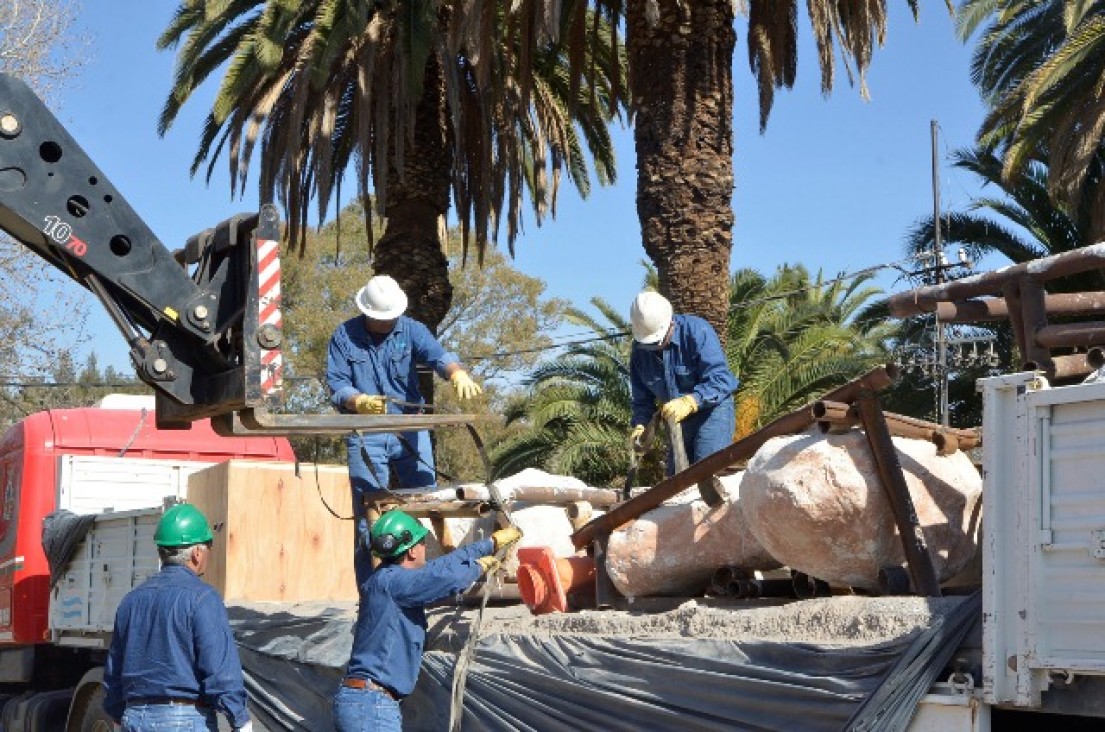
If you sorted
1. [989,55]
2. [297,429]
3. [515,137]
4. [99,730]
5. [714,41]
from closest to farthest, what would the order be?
1. [297,429]
2. [99,730]
3. [714,41]
4. [515,137]
5. [989,55]

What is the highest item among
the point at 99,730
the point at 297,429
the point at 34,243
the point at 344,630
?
the point at 34,243

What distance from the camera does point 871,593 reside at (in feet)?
16.7

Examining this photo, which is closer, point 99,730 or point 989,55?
point 99,730

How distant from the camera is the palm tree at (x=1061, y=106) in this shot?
1623 cm

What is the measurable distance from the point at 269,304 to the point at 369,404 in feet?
4.46

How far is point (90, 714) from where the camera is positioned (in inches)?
366

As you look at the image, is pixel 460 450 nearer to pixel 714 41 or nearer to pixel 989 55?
pixel 989 55

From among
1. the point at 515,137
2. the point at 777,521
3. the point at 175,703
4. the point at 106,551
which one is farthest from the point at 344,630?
the point at 515,137

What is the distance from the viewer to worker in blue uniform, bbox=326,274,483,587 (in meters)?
7.39

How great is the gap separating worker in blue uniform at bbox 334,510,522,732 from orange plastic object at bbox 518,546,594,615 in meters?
0.24

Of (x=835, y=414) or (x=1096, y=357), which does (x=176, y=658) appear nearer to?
(x=835, y=414)

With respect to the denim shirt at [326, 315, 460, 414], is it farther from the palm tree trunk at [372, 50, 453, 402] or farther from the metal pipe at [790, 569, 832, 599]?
the palm tree trunk at [372, 50, 453, 402]

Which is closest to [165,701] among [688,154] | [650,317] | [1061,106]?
[650,317]

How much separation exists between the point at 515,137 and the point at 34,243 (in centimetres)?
1204
